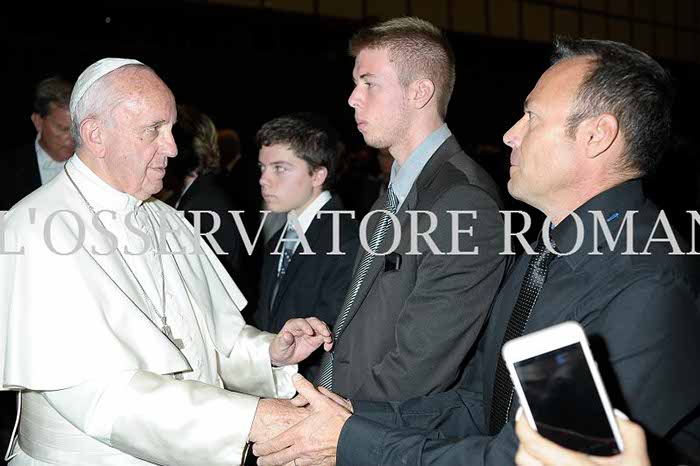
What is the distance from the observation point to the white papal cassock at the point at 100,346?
2.23 metres

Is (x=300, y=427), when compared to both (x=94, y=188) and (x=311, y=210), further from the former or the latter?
(x=311, y=210)

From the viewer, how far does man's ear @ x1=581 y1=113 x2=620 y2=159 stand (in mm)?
1921

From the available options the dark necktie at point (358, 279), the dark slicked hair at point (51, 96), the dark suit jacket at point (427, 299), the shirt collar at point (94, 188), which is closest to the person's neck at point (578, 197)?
the dark suit jacket at point (427, 299)

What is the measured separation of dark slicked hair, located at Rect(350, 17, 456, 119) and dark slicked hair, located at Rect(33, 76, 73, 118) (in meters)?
3.09

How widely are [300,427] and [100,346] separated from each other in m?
0.60

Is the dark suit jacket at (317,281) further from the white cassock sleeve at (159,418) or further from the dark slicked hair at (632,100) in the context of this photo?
the dark slicked hair at (632,100)

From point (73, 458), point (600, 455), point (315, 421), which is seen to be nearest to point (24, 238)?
point (73, 458)

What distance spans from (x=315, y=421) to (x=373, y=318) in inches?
24.6

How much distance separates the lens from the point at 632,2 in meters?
17.6

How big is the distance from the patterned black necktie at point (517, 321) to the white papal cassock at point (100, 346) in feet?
2.19

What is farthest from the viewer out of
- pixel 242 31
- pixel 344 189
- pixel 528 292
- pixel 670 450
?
pixel 242 31

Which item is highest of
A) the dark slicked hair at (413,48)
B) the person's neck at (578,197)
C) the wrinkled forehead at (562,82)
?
the dark slicked hair at (413,48)

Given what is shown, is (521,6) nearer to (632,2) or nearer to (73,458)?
(632,2)

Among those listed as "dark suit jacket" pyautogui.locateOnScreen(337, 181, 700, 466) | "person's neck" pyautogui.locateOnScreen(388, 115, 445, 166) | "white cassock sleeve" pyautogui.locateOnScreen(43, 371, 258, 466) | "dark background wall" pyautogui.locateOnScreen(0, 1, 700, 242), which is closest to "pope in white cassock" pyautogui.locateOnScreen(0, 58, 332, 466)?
"white cassock sleeve" pyautogui.locateOnScreen(43, 371, 258, 466)
